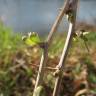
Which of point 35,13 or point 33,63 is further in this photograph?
point 35,13

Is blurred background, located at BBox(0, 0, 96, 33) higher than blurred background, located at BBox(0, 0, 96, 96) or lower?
higher

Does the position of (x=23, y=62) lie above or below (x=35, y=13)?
below

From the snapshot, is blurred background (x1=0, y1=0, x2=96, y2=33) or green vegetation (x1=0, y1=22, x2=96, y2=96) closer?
green vegetation (x1=0, y1=22, x2=96, y2=96)

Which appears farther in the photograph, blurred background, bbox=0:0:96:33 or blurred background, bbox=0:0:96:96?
blurred background, bbox=0:0:96:33

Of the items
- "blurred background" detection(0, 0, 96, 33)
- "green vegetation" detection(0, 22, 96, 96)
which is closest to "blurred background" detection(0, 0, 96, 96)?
"green vegetation" detection(0, 22, 96, 96)

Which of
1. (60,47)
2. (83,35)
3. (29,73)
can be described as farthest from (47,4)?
(83,35)

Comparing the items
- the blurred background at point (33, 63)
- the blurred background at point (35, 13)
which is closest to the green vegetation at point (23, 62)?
the blurred background at point (33, 63)

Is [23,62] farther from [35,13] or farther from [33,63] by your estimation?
[35,13]

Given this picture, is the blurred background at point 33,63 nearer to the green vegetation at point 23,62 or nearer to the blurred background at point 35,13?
the green vegetation at point 23,62

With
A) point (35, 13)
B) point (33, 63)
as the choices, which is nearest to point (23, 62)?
point (33, 63)

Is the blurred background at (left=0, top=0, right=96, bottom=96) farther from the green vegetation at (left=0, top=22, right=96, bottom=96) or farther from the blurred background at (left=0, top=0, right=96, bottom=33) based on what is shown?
the blurred background at (left=0, top=0, right=96, bottom=33)
